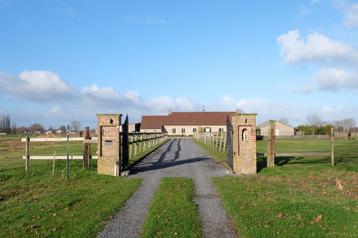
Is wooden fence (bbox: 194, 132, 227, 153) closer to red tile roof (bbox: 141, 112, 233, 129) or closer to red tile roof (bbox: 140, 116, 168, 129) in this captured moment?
red tile roof (bbox: 140, 116, 168, 129)

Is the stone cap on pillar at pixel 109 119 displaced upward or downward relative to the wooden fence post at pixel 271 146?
upward

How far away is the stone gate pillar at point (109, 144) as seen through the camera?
1684cm

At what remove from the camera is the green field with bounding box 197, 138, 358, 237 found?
788 cm

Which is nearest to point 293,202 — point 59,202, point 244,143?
point 59,202

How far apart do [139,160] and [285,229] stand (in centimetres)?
1519

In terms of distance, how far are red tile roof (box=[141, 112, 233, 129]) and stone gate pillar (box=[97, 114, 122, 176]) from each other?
104 m

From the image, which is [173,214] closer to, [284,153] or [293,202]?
[293,202]

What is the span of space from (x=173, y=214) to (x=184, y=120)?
115779 millimetres

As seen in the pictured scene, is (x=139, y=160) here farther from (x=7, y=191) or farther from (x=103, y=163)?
(x=7, y=191)

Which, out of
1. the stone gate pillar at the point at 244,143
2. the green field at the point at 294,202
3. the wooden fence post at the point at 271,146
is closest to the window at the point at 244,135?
the stone gate pillar at the point at 244,143

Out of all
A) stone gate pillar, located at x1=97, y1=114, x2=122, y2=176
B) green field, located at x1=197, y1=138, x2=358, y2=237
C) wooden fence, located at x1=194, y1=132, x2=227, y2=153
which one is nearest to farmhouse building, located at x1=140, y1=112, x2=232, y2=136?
wooden fence, located at x1=194, y1=132, x2=227, y2=153

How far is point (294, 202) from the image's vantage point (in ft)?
33.7

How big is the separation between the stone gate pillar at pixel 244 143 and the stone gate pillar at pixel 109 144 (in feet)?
14.6

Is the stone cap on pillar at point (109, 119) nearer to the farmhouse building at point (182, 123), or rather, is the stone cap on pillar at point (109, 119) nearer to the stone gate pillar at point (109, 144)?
the stone gate pillar at point (109, 144)
